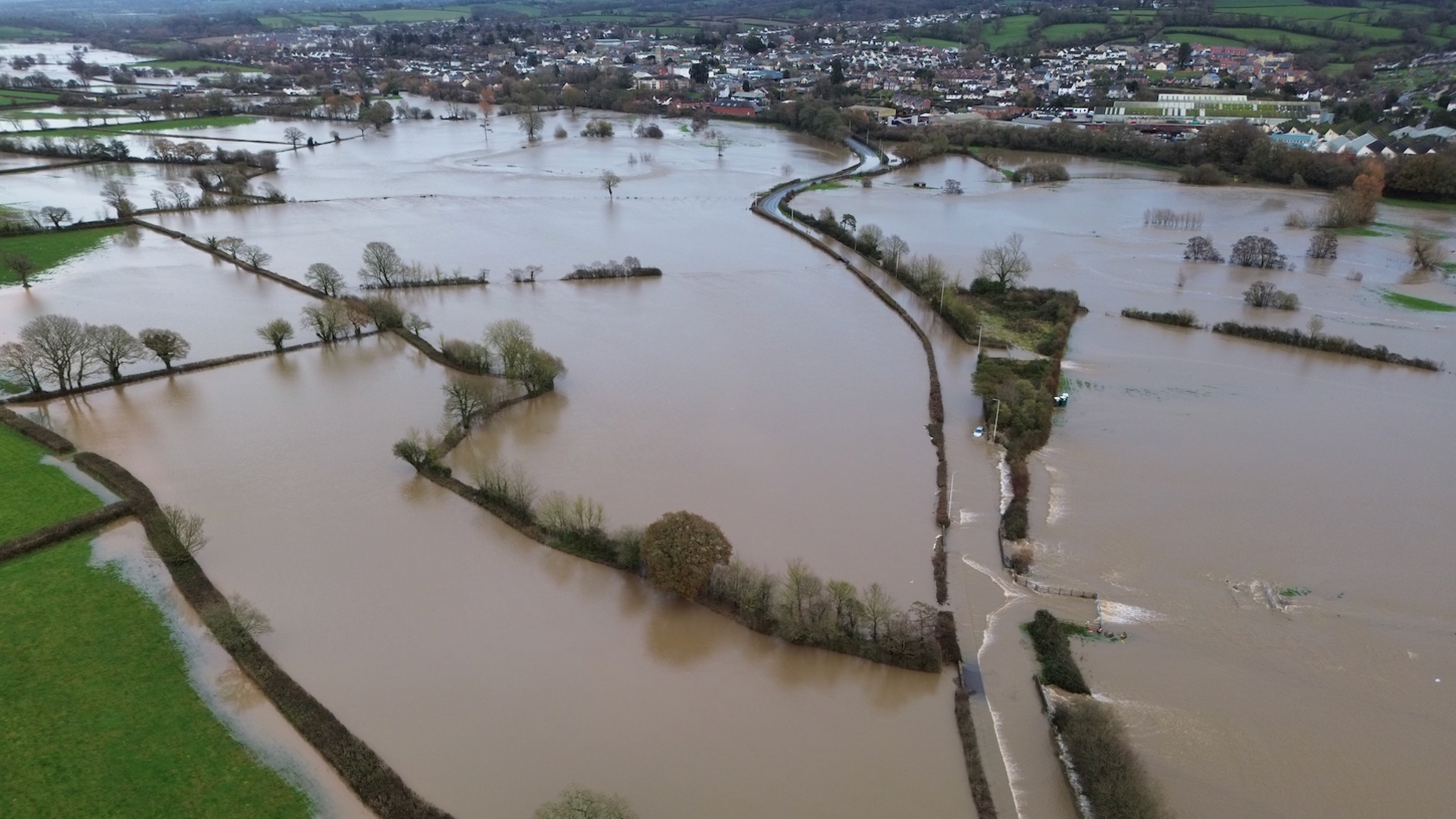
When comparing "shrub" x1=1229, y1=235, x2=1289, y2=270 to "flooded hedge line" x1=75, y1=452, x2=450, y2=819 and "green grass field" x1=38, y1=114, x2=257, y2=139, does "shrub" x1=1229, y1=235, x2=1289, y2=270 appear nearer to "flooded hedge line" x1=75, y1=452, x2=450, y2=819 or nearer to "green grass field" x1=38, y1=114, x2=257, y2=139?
"flooded hedge line" x1=75, y1=452, x2=450, y2=819

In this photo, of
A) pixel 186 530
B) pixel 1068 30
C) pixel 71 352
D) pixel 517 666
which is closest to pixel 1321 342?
pixel 517 666

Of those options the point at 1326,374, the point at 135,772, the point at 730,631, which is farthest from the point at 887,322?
the point at 135,772

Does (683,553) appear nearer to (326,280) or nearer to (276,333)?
(276,333)

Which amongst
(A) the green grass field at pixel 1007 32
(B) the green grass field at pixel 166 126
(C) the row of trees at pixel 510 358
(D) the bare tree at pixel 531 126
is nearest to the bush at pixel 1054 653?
(C) the row of trees at pixel 510 358

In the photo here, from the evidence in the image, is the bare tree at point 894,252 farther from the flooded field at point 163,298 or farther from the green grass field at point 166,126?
the green grass field at point 166,126

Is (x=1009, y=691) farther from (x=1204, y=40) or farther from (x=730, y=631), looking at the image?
(x=1204, y=40)

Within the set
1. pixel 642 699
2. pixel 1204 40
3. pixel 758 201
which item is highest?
pixel 1204 40

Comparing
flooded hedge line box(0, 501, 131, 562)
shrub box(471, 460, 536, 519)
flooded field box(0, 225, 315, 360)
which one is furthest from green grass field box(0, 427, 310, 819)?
flooded field box(0, 225, 315, 360)
